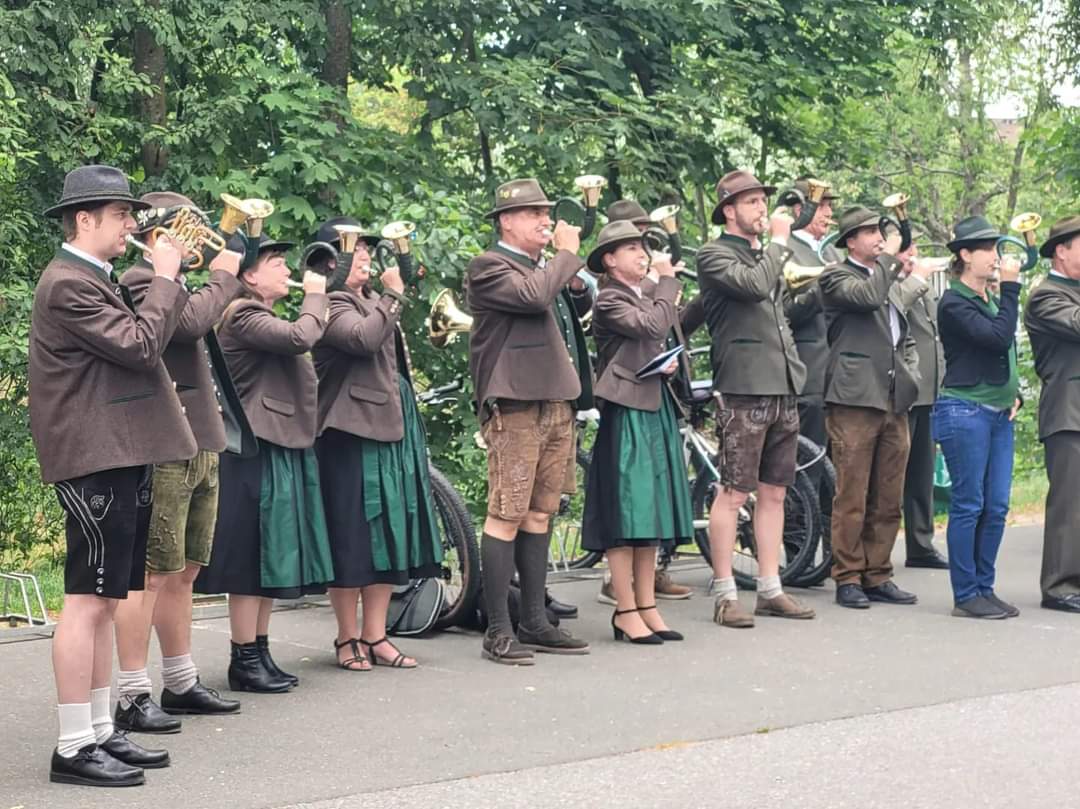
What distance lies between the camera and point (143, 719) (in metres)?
6.44

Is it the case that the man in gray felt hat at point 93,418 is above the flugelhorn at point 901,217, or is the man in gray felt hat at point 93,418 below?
below

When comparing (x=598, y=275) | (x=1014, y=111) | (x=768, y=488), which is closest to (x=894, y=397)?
(x=768, y=488)

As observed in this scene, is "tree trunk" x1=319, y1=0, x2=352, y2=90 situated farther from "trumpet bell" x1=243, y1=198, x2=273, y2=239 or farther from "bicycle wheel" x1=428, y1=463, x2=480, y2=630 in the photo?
"trumpet bell" x1=243, y1=198, x2=273, y2=239

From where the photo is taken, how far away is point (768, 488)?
912 centimetres

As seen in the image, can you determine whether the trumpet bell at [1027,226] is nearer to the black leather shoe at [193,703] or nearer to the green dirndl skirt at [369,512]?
the green dirndl skirt at [369,512]

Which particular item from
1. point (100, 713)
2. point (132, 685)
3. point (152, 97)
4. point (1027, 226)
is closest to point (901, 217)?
point (1027, 226)

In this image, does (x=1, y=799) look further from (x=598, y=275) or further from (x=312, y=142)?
(x=312, y=142)

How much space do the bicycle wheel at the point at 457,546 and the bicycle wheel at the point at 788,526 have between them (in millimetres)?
1743

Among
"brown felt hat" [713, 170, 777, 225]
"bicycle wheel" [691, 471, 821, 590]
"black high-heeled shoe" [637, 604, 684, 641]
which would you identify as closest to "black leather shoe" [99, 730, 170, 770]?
"black high-heeled shoe" [637, 604, 684, 641]

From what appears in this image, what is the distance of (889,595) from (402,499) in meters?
3.27

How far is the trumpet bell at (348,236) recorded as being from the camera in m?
7.72

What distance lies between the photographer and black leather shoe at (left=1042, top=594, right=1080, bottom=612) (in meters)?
9.50

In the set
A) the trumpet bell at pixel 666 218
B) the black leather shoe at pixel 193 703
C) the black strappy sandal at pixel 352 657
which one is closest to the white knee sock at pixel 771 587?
the trumpet bell at pixel 666 218

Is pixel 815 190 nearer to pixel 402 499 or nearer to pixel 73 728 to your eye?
pixel 402 499
